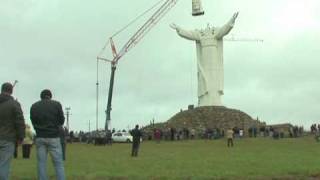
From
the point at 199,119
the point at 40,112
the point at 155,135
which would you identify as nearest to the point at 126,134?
the point at 155,135

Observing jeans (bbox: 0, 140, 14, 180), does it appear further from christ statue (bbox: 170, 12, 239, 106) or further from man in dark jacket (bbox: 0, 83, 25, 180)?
christ statue (bbox: 170, 12, 239, 106)

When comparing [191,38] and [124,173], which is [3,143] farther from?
[191,38]

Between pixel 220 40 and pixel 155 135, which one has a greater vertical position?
pixel 220 40

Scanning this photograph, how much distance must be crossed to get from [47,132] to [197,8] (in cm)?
11541

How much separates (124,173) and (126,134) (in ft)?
232

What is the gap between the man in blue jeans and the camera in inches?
608

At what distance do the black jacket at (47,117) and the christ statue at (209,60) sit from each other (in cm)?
9630

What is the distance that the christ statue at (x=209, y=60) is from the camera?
112 m

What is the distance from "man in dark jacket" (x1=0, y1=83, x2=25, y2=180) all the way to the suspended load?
379ft

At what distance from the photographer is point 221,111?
4432 inches

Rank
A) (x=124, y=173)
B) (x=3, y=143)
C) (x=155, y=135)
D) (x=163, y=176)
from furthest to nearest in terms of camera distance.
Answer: (x=155, y=135), (x=124, y=173), (x=163, y=176), (x=3, y=143)

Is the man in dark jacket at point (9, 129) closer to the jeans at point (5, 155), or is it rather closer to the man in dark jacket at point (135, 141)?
the jeans at point (5, 155)

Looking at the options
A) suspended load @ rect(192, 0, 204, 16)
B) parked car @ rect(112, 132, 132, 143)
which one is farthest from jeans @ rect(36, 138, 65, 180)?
suspended load @ rect(192, 0, 204, 16)

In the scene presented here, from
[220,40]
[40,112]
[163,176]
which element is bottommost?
[163,176]
